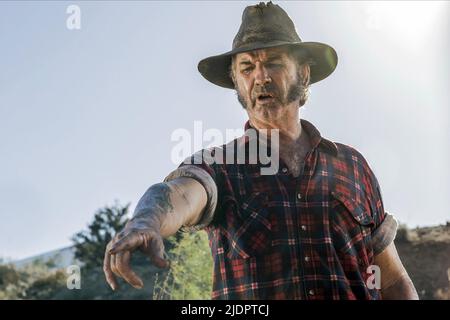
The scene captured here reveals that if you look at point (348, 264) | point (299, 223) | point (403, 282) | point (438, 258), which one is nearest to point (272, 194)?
point (299, 223)

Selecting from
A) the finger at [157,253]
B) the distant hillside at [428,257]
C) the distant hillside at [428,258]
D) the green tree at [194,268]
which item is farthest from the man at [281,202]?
the distant hillside at [428,258]

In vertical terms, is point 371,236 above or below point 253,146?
below

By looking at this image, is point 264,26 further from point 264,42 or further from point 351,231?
point 351,231

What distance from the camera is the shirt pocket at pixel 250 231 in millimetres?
3355

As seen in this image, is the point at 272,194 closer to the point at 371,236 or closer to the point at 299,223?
the point at 299,223

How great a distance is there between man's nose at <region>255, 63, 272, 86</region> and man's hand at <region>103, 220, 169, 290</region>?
1.55 m

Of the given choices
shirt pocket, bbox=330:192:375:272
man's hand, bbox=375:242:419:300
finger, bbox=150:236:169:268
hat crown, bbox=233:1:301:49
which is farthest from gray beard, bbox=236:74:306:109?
finger, bbox=150:236:169:268

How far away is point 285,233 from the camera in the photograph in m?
3.42

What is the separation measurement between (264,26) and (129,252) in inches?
79.7

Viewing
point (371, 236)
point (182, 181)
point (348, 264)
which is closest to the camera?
point (182, 181)

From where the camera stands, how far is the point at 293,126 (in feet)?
13.1

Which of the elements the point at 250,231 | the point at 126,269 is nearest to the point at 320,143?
the point at 250,231

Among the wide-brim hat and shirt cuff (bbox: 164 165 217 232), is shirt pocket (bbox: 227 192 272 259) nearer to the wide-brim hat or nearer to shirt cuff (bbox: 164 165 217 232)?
shirt cuff (bbox: 164 165 217 232)
